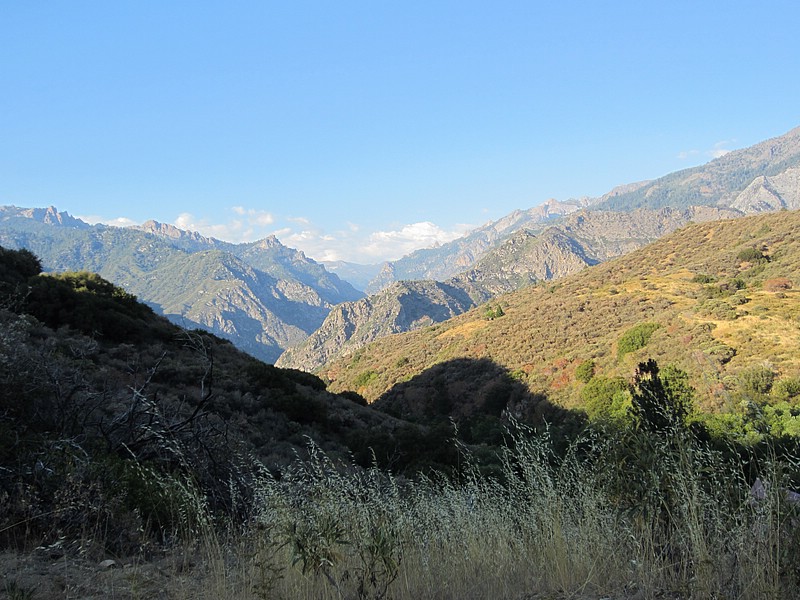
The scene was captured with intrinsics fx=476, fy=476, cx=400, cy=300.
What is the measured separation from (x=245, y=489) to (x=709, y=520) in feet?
14.6

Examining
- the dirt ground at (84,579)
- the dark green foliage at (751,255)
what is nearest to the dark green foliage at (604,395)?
the dirt ground at (84,579)

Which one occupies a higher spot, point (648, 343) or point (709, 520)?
point (709, 520)

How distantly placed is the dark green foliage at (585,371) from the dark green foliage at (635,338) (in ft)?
6.73

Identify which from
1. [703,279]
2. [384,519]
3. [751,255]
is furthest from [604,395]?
[751,255]

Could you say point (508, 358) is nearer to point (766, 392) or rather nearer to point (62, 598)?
point (766, 392)

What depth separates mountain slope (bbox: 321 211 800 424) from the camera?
27.4 meters

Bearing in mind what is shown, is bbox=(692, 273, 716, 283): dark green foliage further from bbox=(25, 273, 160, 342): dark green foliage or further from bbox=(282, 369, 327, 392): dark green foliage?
bbox=(25, 273, 160, 342): dark green foliage

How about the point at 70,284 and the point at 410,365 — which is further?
the point at 410,365

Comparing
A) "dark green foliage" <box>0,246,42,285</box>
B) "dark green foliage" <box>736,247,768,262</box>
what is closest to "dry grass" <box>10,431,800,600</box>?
"dark green foliage" <box>0,246,42,285</box>

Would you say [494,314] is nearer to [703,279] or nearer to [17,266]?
[703,279]

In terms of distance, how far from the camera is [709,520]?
3227 mm

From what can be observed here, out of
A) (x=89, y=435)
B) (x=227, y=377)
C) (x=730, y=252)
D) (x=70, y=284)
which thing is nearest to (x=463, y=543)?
(x=89, y=435)

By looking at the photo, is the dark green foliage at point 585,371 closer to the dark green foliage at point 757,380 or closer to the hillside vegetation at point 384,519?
the dark green foliage at point 757,380

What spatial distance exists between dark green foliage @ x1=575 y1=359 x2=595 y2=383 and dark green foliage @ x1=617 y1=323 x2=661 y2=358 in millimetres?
2052
